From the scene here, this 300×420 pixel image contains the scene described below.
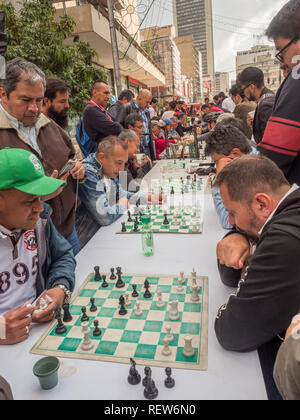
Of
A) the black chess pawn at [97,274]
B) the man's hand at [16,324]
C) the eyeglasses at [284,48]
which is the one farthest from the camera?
the eyeglasses at [284,48]

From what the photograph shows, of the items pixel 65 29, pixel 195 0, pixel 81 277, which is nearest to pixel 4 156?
pixel 81 277

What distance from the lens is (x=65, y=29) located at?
5742 millimetres

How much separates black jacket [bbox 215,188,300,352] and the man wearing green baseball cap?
842mm

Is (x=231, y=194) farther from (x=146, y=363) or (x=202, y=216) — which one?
(x=202, y=216)

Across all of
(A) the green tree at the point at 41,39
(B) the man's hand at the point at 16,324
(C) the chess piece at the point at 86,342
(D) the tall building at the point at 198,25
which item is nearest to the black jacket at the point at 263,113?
(C) the chess piece at the point at 86,342

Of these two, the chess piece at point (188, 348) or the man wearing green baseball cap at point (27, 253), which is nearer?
the chess piece at point (188, 348)

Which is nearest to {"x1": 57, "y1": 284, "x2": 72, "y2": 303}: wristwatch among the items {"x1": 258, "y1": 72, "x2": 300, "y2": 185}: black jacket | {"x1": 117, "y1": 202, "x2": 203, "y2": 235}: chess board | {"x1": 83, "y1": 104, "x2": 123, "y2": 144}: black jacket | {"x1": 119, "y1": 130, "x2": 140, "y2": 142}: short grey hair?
{"x1": 117, "y1": 202, "x2": 203, "y2": 235}: chess board

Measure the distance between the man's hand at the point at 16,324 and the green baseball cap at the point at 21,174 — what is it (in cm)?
52

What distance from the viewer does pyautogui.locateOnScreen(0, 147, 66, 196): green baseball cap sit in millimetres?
1343

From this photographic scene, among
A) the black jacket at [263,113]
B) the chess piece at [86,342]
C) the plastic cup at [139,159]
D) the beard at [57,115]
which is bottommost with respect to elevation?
the chess piece at [86,342]

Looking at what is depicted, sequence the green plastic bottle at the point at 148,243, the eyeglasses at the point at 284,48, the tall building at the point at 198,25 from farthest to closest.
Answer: the tall building at the point at 198,25 < the green plastic bottle at the point at 148,243 < the eyeglasses at the point at 284,48

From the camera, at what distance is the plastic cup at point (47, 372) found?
1019 mm

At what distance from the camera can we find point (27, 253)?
163 cm

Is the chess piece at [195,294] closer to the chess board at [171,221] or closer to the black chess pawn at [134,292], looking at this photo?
the black chess pawn at [134,292]
